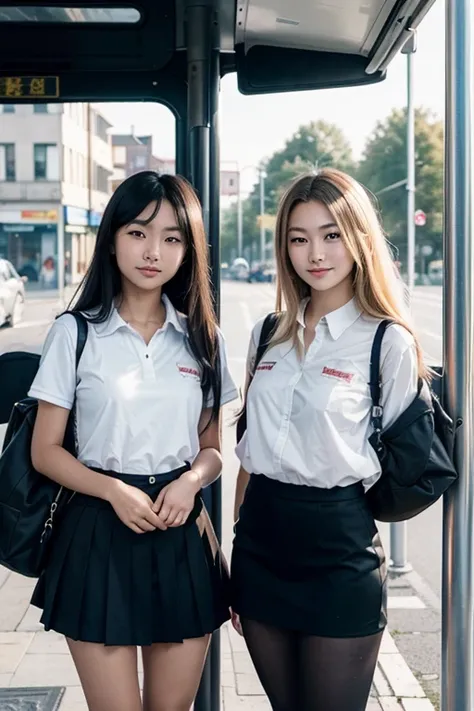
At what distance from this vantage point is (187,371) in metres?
2.16

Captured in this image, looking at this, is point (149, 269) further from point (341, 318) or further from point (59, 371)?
point (341, 318)

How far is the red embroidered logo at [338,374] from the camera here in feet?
6.59

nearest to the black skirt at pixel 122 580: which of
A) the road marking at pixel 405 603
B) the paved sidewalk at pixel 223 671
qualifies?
the paved sidewalk at pixel 223 671

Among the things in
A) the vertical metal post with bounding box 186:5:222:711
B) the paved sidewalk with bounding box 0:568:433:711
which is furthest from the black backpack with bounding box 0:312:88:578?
the paved sidewalk with bounding box 0:568:433:711

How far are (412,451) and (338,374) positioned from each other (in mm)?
237

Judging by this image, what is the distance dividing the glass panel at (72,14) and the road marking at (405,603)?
125 inches

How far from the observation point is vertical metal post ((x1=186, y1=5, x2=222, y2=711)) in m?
2.73

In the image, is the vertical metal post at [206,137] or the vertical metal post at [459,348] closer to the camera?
the vertical metal post at [459,348]

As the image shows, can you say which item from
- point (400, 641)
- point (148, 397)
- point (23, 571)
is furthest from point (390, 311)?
point (400, 641)

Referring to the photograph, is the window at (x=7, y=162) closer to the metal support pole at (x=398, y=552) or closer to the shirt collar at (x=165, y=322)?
the shirt collar at (x=165, y=322)

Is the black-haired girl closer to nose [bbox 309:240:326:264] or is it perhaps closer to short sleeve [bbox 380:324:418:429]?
nose [bbox 309:240:326:264]

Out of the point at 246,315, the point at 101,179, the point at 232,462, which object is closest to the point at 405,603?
the point at 101,179

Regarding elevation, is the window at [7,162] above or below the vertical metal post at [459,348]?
above

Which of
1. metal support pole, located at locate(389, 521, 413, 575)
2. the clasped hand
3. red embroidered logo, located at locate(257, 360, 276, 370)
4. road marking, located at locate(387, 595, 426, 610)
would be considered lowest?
road marking, located at locate(387, 595, 426, 610)
